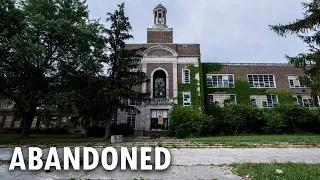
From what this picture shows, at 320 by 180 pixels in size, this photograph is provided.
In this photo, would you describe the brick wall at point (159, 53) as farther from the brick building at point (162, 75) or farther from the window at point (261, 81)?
the window at point (261, 81)

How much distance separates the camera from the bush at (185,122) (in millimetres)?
22203

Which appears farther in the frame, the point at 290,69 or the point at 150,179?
the point at 290,69

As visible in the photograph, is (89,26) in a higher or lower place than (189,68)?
higher

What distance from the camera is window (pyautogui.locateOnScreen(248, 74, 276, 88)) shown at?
1298 inches

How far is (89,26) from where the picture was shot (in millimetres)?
22391

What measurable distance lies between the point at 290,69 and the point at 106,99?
29.5m

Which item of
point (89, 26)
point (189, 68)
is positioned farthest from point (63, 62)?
point (189, 68)

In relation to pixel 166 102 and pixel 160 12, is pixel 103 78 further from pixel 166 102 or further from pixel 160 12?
pixel 160 12

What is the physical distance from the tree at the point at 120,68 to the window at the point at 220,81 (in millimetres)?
15203

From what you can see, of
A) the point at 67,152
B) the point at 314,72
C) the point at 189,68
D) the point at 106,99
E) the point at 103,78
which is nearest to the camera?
the point at 67,152

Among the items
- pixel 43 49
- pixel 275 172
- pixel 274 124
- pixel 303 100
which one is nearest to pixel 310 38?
pixel 275 172

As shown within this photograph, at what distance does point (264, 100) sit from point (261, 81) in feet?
9.79

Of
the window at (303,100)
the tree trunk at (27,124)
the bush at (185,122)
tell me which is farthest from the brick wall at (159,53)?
the window at (303,100)

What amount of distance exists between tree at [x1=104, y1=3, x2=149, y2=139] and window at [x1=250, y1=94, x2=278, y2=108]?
62.1ft
